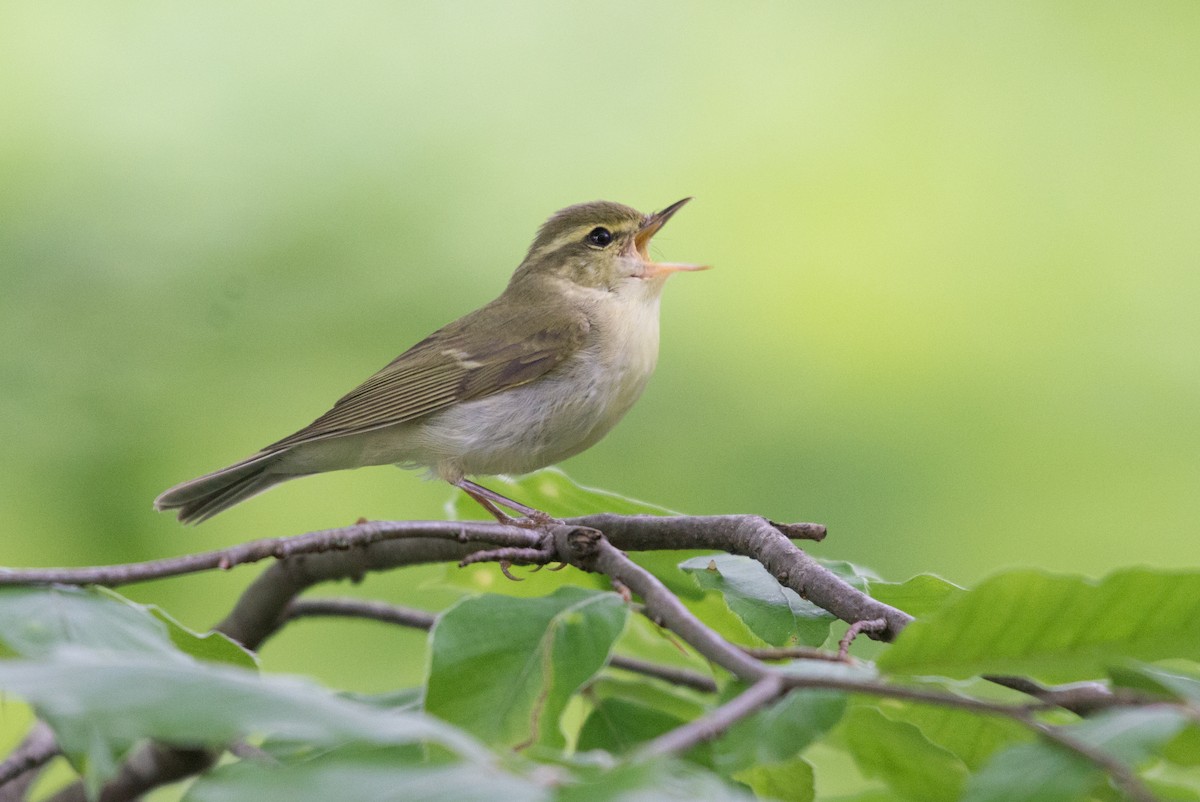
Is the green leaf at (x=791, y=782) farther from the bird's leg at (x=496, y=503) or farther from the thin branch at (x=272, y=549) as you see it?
the bird's leg at (x=496, y=503)

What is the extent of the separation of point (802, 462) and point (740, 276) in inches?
32.8

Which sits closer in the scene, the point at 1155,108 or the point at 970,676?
the point at 970,676

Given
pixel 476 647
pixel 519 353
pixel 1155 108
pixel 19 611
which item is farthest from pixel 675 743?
pixel 1155 108

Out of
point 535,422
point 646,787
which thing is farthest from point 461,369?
point 646,787

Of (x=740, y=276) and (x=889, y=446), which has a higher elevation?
(x=740, y=276)

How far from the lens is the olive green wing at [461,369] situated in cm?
375

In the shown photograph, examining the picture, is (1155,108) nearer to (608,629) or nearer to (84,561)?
(84,561)

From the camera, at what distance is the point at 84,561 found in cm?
373

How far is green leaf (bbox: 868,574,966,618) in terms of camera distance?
1668 millimetres

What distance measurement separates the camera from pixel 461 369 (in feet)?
12.9

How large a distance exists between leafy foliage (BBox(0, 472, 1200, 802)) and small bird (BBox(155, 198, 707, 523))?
2002 mm

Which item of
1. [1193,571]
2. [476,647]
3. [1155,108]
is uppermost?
[1155,108]

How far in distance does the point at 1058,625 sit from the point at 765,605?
1.87ft

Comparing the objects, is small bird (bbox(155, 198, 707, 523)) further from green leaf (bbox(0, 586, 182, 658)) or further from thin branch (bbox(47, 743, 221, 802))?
green leaf (bbox(0, 586, 182, 658))
